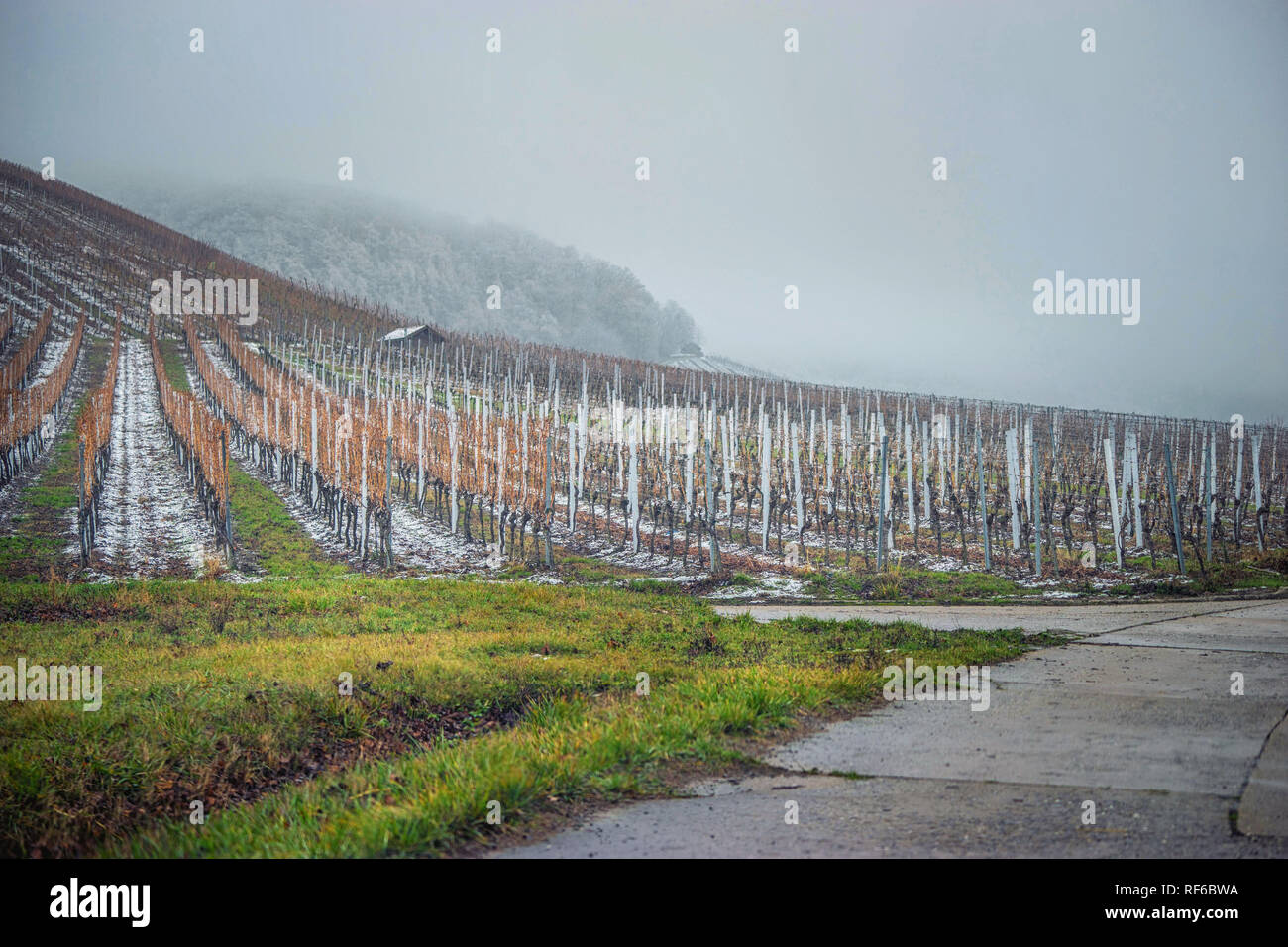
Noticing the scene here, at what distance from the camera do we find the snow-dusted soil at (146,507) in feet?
81.8

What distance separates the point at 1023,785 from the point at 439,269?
157126mm

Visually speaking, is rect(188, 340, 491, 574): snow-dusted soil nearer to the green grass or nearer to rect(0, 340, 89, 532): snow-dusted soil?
rect(0, 340, 89, 532): snow-dusted soil

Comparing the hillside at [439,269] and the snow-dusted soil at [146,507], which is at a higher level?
the hillside at [439,269]

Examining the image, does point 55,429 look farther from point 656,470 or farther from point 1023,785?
point 1023,785

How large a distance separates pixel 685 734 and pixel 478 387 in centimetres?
5096

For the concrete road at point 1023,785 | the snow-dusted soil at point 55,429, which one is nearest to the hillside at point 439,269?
the snow-dusted soil at point 55,429

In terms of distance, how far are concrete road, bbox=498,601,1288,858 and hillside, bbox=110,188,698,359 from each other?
126 meters

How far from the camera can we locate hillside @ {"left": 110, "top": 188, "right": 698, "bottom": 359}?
14188 centimetres

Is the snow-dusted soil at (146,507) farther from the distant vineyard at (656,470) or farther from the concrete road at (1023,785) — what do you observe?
the concrete road at (1023,785)

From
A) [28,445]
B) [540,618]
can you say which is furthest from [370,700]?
[28,445]

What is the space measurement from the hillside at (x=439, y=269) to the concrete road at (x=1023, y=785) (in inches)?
4959
